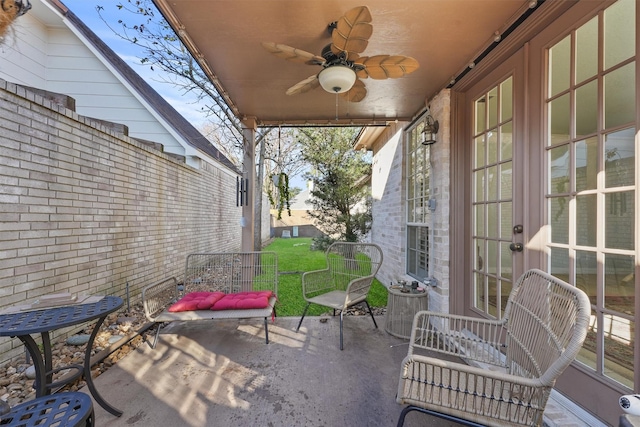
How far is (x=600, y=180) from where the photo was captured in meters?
1.65

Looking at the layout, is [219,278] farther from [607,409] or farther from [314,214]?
[607,409]

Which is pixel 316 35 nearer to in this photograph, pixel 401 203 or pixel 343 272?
pixel 343 272

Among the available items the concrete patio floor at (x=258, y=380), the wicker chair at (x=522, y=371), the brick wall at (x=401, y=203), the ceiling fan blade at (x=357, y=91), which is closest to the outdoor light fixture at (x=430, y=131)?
the brick wall at (x=401, y=203)

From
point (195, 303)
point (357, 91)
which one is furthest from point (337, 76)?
point (195, 303)

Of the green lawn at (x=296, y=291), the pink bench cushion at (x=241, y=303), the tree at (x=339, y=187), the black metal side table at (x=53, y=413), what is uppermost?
the tree at (x=339, y=187)

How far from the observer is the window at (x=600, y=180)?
4.97 feet

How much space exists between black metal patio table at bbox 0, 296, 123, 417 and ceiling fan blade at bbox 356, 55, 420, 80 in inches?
101

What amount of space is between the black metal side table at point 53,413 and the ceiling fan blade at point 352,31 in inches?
98.9

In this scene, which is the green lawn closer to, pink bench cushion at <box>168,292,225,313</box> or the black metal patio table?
pink bench cushion at <box>168,292,225,313</box>

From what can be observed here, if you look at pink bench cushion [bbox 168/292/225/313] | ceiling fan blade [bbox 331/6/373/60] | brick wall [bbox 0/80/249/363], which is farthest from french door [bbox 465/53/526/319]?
brick wall [bbox 0/80/249/363]

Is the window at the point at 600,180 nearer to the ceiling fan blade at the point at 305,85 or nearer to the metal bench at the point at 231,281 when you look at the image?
the ceiling fan blade at the point at 305,85

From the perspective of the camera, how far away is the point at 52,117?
268 centimetres

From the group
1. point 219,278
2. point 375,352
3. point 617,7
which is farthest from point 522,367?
point 219,278

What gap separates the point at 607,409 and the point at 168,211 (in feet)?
18.7
